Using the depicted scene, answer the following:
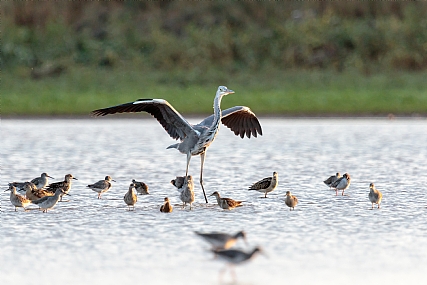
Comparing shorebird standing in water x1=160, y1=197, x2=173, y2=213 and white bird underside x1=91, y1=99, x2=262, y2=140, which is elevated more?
white bird underside x1=91, y1=99, x2=262, y2=140

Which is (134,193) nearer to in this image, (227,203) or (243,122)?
(227,203)

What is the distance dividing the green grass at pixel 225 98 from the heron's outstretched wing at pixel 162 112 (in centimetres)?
1177

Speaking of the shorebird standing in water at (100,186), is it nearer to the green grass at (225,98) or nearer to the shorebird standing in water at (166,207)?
the shorebird standing in water at (166,207)

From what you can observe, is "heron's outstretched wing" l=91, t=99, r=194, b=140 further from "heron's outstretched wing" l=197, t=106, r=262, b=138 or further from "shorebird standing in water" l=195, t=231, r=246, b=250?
"shorebird standing in water" l=195, t=231, r=246, b=250

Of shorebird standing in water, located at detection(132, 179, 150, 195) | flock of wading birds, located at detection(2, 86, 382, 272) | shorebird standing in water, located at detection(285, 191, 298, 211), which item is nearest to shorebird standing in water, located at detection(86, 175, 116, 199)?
flock of wading birds, located at detection(2, 86, 382, 272)

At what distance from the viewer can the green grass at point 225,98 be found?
2372 centimetres

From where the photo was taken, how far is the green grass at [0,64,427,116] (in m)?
23.7

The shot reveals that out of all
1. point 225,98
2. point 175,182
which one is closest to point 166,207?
point 175,182

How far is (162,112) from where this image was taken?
11.3m

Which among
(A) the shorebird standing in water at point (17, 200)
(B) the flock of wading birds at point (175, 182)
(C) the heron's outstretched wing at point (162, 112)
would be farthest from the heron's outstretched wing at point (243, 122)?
(A) the shorebird standing in water at point (17, 200)

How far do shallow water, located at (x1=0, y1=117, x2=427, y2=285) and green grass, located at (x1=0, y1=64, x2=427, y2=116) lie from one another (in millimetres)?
5404

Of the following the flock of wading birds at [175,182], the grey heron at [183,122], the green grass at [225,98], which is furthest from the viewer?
the green grass at [225,98]

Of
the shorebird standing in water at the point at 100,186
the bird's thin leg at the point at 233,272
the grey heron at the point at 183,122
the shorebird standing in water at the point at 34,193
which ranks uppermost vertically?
the grey heron at the point at 183,122

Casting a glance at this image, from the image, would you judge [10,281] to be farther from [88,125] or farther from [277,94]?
[277,94]
